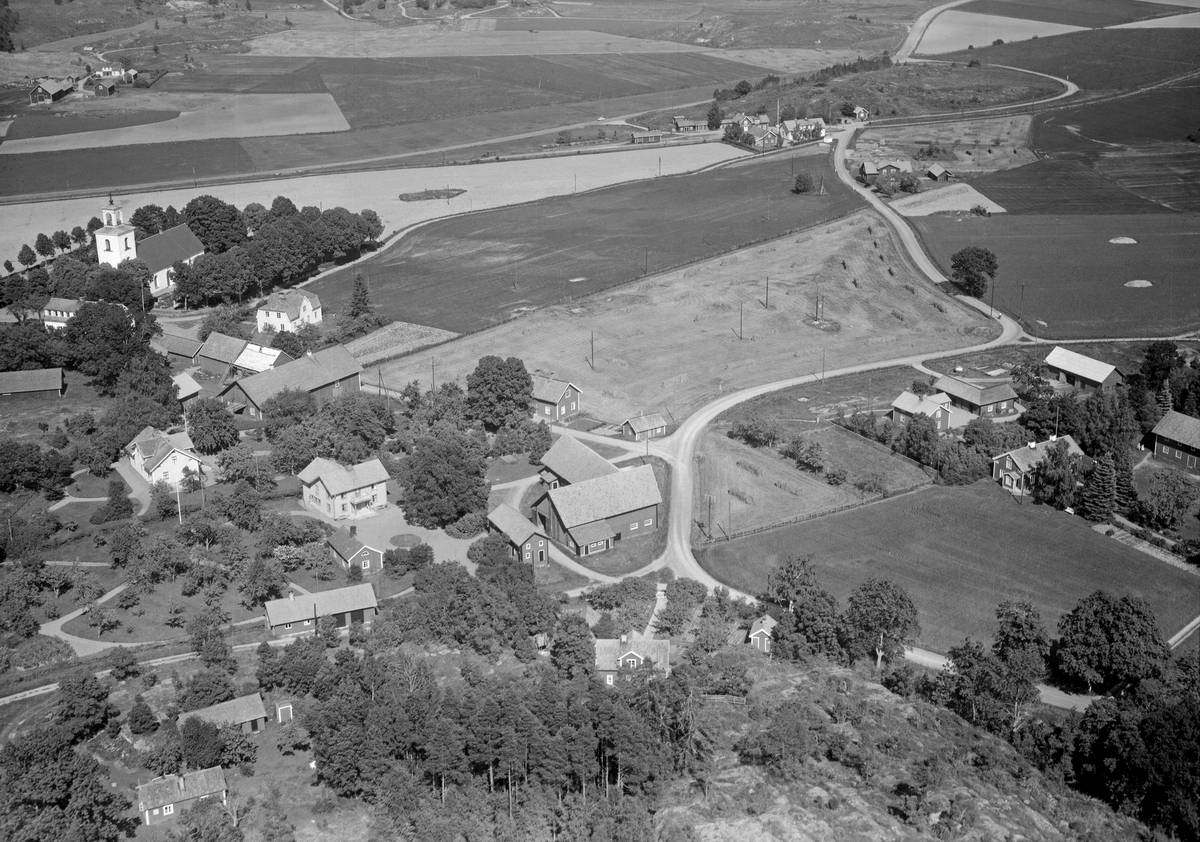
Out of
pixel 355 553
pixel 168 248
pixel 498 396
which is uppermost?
pixel 168 248

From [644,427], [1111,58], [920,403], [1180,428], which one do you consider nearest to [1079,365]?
[1180,428]

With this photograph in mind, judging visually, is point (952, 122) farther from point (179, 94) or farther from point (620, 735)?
point (620, 735)

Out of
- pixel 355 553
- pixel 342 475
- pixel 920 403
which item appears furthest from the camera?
pixel 920 403

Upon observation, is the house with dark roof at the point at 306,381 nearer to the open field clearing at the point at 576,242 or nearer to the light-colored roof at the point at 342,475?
the light-colored roof at the point at 342,475

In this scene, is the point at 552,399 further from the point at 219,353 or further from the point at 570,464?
the point at 219,353

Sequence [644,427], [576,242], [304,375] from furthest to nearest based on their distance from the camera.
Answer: [576,242] → [304,375] → [644,427]

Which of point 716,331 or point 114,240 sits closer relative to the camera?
point 716,331

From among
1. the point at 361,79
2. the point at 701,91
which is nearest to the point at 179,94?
the point at 361,79
